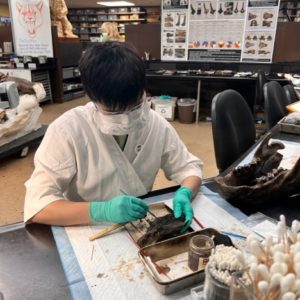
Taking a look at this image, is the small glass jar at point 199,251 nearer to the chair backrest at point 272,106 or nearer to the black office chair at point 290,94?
the chair backrest at point 272,106

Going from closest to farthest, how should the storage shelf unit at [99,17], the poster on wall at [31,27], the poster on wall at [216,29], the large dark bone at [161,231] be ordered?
1. the large dark bone at [161,231]
2. the poster on wall at [216,29]
3. the poster on wall at [31,27]
4. the storage shelf unit at [99,17]

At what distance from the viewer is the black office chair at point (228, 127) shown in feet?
4.80

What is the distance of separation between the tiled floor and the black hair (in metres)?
1.50

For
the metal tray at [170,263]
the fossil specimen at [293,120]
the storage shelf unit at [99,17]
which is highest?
the storage shelf unit at [99,17]

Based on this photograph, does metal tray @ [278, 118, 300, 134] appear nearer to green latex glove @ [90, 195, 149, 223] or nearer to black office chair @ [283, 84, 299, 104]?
black office chair @ [283, 84, 299, 104]

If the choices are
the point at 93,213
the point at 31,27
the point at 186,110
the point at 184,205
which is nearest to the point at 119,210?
the point at 93,213

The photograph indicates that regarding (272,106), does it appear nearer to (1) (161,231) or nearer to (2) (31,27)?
(1) (161,231)

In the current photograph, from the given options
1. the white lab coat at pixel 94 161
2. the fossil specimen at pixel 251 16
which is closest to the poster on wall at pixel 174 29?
the fossil specimen at pixel 251 16

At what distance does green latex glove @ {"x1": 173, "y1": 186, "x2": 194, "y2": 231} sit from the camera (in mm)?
852

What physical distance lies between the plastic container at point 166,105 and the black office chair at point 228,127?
293cm

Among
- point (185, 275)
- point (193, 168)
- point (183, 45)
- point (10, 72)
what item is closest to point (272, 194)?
point (193, 168)

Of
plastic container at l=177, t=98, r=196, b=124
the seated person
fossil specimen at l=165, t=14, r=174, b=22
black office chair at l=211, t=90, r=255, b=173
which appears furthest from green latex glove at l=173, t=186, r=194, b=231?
fossil specimen at l=165, t=14, r=174, b=22

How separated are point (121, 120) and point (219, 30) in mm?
4074

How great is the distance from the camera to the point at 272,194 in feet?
3.13
